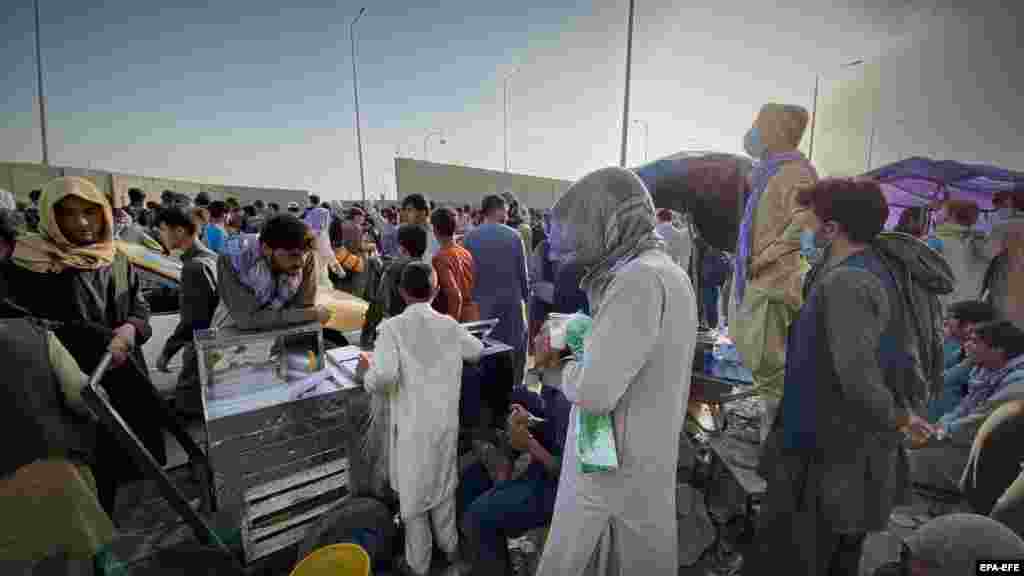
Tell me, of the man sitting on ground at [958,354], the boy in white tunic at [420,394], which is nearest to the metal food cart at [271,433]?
the boy in white tunic at [420,394]

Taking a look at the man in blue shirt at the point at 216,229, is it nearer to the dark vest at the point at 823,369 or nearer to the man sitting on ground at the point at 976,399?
the dark vest at the point at 823,369

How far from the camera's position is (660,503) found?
150cm

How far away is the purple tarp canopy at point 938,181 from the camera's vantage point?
7984mm

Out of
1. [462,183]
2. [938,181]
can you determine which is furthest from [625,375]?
[462,183]

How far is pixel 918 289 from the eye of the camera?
1797 mm

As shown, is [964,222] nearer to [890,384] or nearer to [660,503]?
[890,384]

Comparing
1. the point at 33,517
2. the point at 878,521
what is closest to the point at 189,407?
the point at 33,517

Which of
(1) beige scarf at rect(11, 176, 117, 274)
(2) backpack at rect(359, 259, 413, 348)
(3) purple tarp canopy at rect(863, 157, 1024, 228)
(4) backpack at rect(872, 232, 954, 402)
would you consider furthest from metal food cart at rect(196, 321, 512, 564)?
(3) purple tarp canopy at rect(863, 157, 1024, 228)

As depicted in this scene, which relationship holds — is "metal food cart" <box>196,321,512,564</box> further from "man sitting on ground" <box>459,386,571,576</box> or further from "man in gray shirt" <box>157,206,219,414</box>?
"man sitting on ground" <box>459,386,571,576</box>

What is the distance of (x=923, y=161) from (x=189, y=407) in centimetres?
1228

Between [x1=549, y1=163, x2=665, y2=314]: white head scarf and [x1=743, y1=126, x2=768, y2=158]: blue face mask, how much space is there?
1696 millimetres

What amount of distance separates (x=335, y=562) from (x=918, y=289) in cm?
274

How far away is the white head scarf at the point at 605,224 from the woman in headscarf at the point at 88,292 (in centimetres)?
257

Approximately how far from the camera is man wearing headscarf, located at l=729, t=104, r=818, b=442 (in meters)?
2.50
